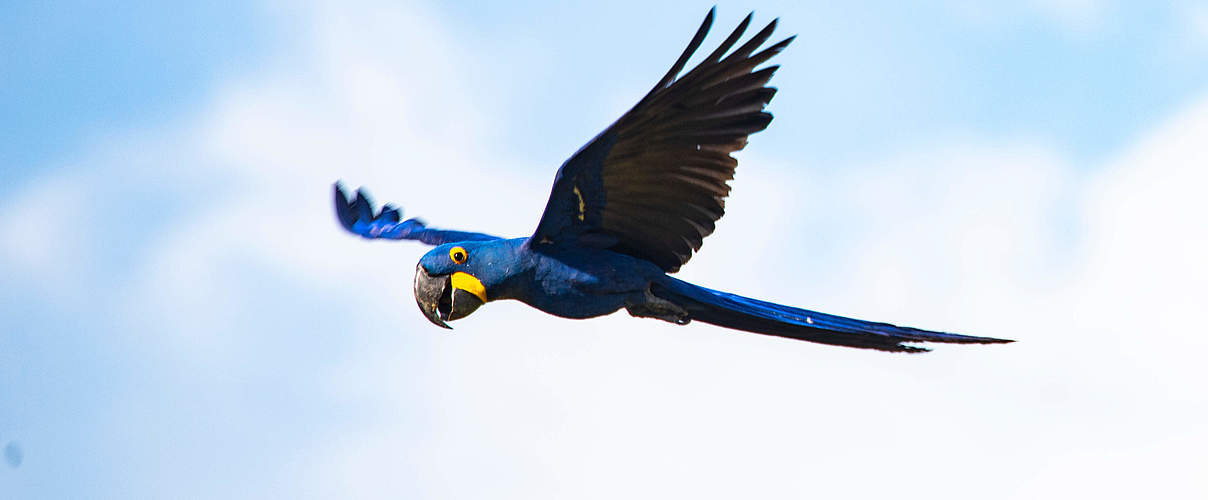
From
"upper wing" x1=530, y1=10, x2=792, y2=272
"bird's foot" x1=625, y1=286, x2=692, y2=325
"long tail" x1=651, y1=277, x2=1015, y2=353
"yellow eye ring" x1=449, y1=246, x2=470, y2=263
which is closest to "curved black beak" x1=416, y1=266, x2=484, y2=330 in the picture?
"yellow eye ring" x1=449, y1=246, x2=470, y2=263

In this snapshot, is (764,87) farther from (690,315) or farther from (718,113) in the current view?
(690,315)

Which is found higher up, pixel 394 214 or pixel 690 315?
pixel 394 214

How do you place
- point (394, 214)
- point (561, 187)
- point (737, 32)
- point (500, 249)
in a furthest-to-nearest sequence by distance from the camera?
1. point (394, 214)
2. point (500, 249)
3. point (561, 187)
4. point (737, 32)

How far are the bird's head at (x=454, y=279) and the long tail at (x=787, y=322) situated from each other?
3.50 feet

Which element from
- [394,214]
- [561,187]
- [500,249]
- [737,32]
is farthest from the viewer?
[394,214]

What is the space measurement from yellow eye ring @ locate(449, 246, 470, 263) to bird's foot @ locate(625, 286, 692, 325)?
1.06 meters

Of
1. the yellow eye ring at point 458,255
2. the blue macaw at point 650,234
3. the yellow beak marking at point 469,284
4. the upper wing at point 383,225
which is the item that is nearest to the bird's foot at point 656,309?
the blue macaw at point 650,234

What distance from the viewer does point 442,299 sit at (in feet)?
27.3

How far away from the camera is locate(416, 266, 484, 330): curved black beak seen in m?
8.23

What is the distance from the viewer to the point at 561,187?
299 inches

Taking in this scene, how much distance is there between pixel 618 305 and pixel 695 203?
91 centimetres

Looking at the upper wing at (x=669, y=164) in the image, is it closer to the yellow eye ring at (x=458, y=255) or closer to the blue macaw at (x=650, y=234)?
the blue macaw at (x=650, y=234)

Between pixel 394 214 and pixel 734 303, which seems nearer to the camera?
pixel 734 303

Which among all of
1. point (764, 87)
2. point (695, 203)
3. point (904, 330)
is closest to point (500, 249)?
point (695, 203)
